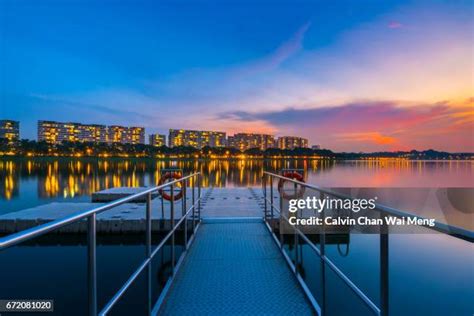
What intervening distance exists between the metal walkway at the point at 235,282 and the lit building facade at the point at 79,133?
593 ft

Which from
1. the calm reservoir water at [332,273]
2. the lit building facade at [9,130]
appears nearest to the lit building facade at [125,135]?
the lit building facade at [9,130]

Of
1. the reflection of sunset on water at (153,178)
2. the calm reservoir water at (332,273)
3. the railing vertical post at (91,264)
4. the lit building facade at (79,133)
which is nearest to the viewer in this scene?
the railing vertical post at (91,264)

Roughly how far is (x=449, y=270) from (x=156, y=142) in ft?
639

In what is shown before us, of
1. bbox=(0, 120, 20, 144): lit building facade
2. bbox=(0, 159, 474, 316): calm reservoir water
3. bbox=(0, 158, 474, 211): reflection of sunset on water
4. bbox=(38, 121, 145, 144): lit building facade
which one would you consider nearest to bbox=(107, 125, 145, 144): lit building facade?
bbox=(38, 121, 145, 144): lit building facade

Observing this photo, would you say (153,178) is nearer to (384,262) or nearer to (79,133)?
(384,262)

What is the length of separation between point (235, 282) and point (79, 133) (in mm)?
195946

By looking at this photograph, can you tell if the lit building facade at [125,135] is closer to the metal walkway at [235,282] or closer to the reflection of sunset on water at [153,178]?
the reflection of sunset on water at [153,178]

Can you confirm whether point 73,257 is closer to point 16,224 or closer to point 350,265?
point 16,224

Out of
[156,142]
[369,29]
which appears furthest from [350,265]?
[156,142]

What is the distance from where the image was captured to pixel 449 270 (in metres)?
6.71

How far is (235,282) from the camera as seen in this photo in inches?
127

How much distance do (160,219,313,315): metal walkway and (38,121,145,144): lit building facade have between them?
180743 mm

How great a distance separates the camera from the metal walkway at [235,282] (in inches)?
106

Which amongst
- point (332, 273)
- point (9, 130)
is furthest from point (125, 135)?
point (332, 273)
